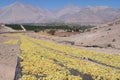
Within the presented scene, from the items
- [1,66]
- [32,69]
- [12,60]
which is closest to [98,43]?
[12,60]

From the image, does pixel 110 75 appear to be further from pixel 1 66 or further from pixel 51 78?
pixel 1 66

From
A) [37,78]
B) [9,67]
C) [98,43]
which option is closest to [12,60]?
[9,67]

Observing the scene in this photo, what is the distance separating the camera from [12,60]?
85.0ft

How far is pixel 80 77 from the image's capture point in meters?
15.8

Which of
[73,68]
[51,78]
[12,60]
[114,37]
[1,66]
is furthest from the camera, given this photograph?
[114,37]

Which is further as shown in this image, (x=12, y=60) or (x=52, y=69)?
(x=12, y=60)

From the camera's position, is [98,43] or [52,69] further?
[98,43]

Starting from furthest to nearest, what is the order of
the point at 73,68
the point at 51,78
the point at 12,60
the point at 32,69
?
the point at 12,60 < the point at 73,68 < the point at 32,69 < the point at 51,78

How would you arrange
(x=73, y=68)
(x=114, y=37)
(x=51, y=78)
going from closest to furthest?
(x=51, y=78), (x=73, y=68), (x=114, y=37)

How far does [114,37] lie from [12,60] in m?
23.8

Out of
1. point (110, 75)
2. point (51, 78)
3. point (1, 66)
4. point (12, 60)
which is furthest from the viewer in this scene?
point (12, 60)

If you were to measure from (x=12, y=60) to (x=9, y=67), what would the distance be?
10.5ft

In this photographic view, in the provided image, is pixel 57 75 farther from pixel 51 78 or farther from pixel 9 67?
pixel 9 67

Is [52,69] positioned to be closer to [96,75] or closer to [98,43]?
[96,75]
